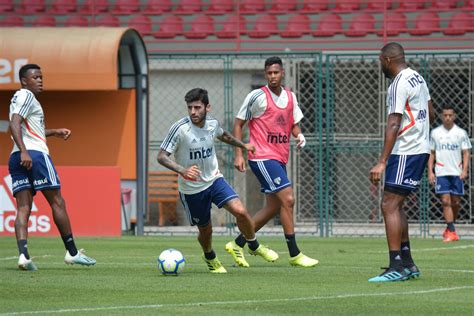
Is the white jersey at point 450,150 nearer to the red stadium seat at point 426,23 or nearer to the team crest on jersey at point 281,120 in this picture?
the red stadium seat at point 426,23

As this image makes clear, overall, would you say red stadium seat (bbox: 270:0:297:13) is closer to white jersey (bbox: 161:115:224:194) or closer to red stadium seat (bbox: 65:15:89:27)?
red stadium seat (bbox: 65:15:89:27)

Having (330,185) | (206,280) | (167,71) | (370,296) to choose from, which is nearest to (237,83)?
(167,71)

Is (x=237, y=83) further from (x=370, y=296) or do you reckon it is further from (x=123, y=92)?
(x=370, y=296)

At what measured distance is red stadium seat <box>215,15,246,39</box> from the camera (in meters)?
22.5

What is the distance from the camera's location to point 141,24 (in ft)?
77.3

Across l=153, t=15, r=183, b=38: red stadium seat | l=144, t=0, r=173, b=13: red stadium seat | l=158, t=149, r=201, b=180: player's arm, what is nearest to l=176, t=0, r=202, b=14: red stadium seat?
l=144, t=0, r=173, b=13: red stadium seat

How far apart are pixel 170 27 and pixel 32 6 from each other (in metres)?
3.35

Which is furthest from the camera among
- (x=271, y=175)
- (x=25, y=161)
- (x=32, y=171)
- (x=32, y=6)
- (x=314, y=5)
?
(x=32, y=6)

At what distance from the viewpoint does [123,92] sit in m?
19.5

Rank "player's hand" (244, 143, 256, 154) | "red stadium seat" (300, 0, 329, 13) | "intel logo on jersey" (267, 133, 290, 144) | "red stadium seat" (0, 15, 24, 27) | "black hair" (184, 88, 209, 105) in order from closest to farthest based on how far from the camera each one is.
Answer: "black hair" (184, 88, 209, 105) < "player's hand" (244, 143, 256, 154) < "intel logo on jersey" (267, 133, 290, 144) < "red stadium seat" (300, 0, 329, 13) < "red stadium seat" (0, 15, 24, 27)

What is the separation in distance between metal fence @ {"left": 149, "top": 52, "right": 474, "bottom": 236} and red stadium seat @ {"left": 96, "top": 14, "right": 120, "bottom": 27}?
7.73 ft

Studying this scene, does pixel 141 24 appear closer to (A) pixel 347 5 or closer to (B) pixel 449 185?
(A) pixel 347 5

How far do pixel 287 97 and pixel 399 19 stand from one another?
9.98 metres

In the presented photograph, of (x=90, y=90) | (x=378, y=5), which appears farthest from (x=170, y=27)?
(x=90, y=90)
